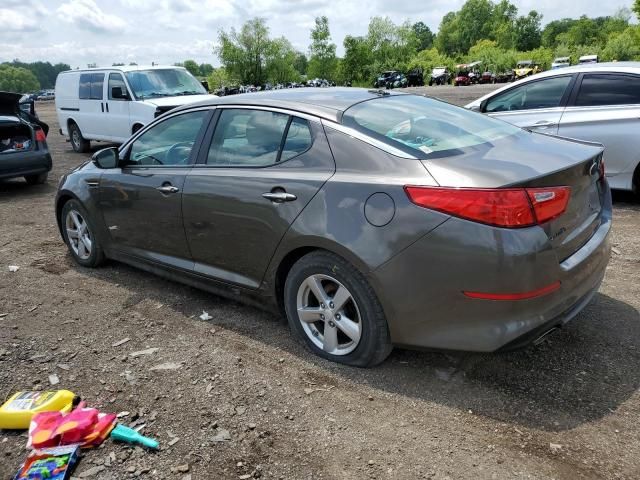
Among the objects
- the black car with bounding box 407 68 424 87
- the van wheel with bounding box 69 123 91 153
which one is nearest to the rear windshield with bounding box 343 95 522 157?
the van wheel with bounding box 69 123 91 153

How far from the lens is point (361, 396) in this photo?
115 inches

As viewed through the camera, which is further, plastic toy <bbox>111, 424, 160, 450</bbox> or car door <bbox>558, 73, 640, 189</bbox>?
car door <bbox>558, 73, 640, 189</bbox>

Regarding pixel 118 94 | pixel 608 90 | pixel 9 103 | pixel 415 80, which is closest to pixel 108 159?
pixel 608 90

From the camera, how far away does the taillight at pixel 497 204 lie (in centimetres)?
254

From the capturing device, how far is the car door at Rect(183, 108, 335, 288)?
322 cm

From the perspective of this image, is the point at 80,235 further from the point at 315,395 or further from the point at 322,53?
the point at 322,53

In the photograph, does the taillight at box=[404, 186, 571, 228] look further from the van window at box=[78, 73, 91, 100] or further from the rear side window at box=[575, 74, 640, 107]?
the van window at box=[78, 73, 91, 100]

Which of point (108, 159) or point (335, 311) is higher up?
point (108, 159)

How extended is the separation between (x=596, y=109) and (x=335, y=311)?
485 cm

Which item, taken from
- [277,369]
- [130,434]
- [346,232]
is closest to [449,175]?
[346,232]

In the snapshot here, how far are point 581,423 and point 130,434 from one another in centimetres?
218

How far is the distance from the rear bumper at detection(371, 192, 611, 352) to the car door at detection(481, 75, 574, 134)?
4.20 meters

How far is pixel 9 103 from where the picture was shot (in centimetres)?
948

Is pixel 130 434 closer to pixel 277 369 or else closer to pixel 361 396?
pixel 277 369
